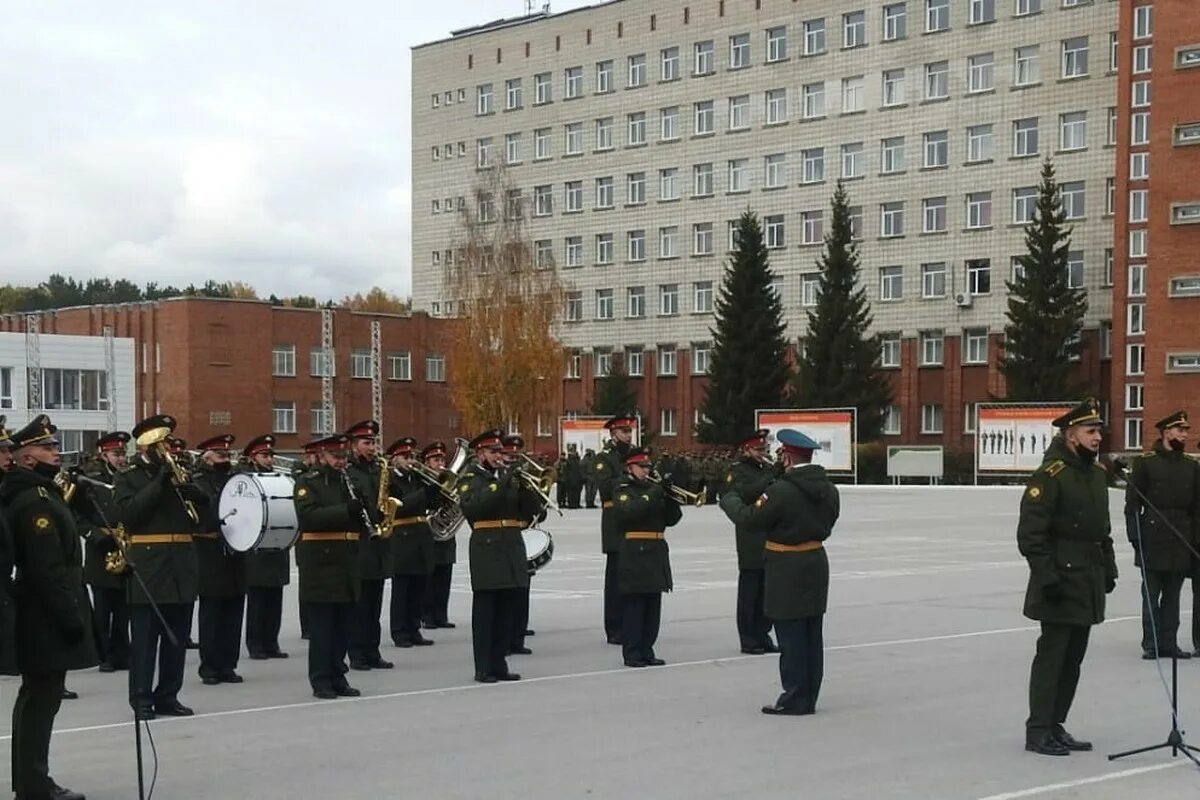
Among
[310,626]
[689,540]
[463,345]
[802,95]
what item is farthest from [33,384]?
[310,626]

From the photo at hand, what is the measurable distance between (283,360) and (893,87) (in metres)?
31.6

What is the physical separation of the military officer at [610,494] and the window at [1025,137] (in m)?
59.0

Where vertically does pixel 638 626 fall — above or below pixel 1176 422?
below

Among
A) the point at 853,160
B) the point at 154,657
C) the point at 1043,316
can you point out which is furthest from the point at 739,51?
the point at 154,657

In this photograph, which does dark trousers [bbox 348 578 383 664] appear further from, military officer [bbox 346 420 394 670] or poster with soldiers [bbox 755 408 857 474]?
poster with soldiers [bbox 755 408 857 474]

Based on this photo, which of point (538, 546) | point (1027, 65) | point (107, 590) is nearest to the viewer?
point (107, 590)

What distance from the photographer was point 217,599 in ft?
42.4

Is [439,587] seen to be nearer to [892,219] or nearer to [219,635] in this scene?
[219,635]

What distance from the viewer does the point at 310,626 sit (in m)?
11.8

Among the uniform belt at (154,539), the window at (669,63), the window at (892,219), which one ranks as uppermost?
the window at (669,63)

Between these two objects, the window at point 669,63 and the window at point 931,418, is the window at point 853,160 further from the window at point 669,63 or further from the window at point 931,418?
the window at point 931,418

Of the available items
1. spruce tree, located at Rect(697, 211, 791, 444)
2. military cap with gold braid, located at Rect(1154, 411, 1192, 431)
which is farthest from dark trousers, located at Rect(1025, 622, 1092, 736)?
spruce tree, located at Rect(697, 211, 791, 444)

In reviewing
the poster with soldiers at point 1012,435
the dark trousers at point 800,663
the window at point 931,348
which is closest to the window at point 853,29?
the window at point 931,348

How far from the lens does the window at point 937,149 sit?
72875mm
